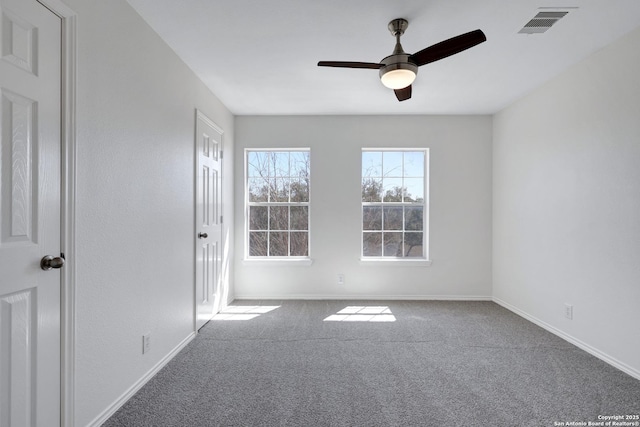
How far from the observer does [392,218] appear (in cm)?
461

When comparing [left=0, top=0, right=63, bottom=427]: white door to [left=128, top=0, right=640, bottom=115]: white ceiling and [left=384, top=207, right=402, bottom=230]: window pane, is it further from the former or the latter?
[left=384, top=207, right=402, bottom=230]: window pane

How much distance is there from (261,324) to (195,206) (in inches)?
56.4

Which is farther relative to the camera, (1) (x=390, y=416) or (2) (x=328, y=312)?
(2) (x=328, y=312)

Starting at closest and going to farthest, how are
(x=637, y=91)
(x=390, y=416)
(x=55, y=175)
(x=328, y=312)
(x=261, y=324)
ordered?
(x=55, y=175), (x=390, y=416), (x=637, y=91), (x=261, y=324), (x=328, y=312)

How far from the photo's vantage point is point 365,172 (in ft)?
15.1

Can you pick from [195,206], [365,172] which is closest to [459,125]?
[365,172]

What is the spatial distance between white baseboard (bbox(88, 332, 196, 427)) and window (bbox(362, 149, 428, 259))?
2.67 m

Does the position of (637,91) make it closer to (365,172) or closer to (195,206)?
(365,172)

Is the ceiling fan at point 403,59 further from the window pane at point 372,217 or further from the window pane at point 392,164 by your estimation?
the window pane at point 372,217

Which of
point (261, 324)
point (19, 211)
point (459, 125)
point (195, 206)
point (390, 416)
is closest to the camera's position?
point (19, 211)

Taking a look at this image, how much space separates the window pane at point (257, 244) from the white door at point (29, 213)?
3.06 m

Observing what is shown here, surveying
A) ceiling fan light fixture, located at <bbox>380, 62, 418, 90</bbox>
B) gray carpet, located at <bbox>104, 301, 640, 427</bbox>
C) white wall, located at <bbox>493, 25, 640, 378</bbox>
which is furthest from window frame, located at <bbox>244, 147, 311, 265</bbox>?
white wall, located at <bbox>493, 25, 640, 378</bbox>

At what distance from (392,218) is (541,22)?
2.77 metres

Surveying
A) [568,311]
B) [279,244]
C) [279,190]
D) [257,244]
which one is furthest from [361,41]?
[568,311]
